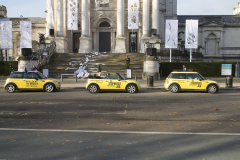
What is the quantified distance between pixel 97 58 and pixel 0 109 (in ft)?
A: 72.2

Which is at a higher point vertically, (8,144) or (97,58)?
(97,58)

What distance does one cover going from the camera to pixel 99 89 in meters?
16.9

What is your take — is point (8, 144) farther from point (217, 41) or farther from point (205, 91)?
point (217, 41)

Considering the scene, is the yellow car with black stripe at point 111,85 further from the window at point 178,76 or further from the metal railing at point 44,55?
the metal railing at point 44,55

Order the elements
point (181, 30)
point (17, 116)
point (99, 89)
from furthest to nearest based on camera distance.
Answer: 1. point (181, 30)
2. point (99, 89)
3. point (17, 116)

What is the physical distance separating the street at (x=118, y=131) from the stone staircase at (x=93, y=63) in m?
16.9

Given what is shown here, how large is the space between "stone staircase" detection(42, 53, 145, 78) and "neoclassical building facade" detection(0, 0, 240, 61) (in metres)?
2.98

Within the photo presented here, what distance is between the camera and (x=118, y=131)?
7.44 m

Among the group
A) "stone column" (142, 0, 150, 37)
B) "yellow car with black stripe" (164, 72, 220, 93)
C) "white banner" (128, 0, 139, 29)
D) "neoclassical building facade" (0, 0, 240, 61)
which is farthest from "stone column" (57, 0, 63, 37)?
"yellow car with black stripe" (164, 72, 220, 93)

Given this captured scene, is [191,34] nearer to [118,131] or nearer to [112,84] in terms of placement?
[112,84]

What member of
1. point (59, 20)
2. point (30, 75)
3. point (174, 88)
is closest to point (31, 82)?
point (30, 75)

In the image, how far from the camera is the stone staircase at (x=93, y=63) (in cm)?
2856

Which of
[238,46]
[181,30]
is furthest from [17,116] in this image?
[238,46]

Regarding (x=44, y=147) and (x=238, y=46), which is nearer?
(x=44, y=147)
